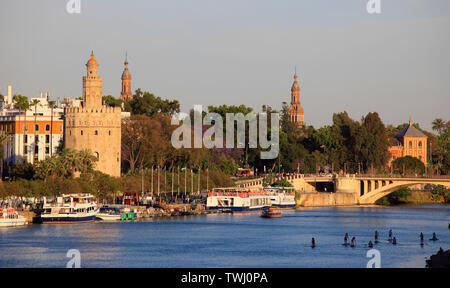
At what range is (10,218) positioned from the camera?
284 feet

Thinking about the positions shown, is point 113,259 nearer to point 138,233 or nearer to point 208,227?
point 138,233

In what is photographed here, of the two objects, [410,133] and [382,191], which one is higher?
[410,133]

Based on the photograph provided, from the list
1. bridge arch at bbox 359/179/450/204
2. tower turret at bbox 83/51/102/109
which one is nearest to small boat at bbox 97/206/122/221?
tower turret at bbox 83/51/102/109

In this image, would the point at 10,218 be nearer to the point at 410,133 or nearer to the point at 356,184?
the point at 356,184

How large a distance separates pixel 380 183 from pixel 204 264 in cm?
7172

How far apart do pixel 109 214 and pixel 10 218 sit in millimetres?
12432

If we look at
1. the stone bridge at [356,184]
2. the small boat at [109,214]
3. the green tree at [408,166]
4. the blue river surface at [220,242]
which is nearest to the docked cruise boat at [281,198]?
the stone bridge at [356,184]

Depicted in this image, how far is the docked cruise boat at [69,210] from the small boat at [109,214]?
1262 mm

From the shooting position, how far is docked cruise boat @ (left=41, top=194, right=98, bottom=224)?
90.8 m

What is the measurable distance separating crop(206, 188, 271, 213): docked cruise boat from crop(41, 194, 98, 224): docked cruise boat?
22443mm

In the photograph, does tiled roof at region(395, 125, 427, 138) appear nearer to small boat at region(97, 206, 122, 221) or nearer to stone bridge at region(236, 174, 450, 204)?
stone bridge at region(236, 174, 450, 204)

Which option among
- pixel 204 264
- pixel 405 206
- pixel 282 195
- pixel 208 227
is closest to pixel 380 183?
pixel 405 206

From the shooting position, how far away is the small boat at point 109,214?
95.3 metres

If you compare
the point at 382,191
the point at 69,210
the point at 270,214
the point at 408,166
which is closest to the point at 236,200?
the point at 270,214
